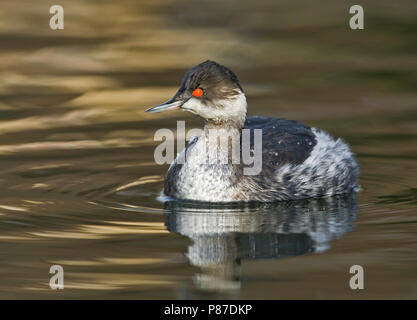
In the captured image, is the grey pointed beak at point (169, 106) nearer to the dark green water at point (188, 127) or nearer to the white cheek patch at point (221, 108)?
the white cheek patch at point (221, 108)

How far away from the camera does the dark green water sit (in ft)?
24.4

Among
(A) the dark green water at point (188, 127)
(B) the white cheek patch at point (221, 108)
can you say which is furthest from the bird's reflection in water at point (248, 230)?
(B) the white cheek patch at point (221, 108)

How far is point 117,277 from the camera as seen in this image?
7.30 m

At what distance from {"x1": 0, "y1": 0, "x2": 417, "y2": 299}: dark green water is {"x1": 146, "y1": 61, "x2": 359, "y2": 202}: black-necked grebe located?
28cm

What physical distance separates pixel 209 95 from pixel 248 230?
1.57 meters

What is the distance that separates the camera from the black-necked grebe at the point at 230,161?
9.38 meters

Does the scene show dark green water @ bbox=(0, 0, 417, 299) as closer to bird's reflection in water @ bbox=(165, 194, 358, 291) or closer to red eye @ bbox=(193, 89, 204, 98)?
bird's reflection in water @ bbox=(165, 194, 358, 291)

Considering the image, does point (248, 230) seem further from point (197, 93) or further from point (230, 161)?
point (197, 93)

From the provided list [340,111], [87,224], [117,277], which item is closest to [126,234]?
[87,224]

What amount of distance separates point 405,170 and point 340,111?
2625mm

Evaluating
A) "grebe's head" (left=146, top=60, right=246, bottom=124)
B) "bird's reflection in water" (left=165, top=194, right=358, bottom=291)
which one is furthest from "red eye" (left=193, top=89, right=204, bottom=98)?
"bird's reflection in water" (left=165, top=194, right=358, bottom=291)

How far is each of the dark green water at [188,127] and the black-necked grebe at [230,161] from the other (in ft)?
0.91

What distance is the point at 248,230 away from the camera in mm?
8477

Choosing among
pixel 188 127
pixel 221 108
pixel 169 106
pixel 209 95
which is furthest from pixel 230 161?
pixel 188 127
